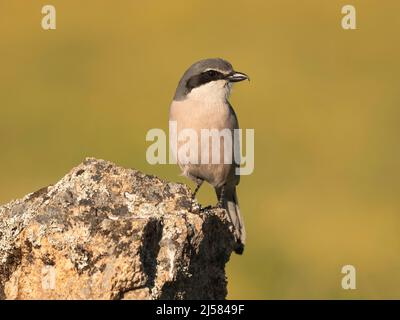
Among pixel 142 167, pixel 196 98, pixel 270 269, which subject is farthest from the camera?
pixel 142 167

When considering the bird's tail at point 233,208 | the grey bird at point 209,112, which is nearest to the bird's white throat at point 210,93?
the grey bird at point 209,112

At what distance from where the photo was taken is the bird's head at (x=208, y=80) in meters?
9.23

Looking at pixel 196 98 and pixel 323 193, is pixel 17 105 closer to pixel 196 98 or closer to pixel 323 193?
pixel 323 193

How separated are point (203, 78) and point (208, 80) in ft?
0.15

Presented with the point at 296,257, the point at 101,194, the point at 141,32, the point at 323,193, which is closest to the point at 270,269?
the point at 296,257

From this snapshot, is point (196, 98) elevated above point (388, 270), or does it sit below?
above

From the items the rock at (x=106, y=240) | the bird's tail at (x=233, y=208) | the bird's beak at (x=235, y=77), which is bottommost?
the rock at (x=106, y=240)

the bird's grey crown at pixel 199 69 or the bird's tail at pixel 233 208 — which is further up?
the bird's grey crown at pixel 199 69

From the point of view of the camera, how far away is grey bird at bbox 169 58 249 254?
354 inches

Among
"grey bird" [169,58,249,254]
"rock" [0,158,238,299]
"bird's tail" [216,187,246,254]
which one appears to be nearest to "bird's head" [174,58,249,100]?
"grey bird" [169,58,249,254]

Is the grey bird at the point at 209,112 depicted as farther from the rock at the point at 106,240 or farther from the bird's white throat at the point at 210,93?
the rock at the point at 106,240

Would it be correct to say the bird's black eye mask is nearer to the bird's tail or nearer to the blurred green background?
the bird's tail

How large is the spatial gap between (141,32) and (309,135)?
5709 mm

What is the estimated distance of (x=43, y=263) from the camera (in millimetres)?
5785
